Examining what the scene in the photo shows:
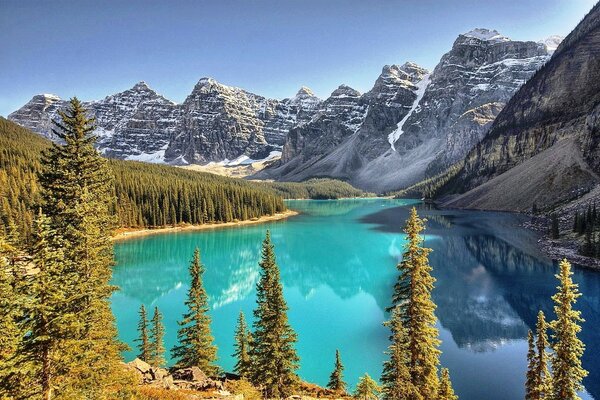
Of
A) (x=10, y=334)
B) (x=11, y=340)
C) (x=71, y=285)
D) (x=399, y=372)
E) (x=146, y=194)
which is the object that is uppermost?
(x=146, y=194)

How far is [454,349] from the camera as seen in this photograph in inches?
1321

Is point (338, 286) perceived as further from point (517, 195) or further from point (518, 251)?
point (517, 195)

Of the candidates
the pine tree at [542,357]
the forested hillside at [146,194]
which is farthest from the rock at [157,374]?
the forested hillside at [146,194]

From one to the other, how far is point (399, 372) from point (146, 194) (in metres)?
110

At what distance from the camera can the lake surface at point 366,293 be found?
3145 cm

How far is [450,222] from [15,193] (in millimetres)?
120720

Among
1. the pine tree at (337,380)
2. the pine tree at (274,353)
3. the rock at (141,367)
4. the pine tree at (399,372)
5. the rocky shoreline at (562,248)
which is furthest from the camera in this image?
the rocky shoreline at (562,248)

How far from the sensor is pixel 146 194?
114 metres

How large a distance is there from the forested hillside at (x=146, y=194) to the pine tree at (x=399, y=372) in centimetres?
8811

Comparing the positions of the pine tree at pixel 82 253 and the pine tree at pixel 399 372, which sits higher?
the pine tree at pixel 82 253

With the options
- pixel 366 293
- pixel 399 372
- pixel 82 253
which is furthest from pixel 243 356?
pixel 366 293

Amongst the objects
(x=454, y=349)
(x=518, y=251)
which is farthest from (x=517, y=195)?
(x=454, y=349)

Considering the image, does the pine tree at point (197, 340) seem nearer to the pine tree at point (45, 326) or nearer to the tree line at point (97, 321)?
the tree line at point (97, 321)

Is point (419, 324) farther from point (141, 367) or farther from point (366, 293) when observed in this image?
point (366, 293)
